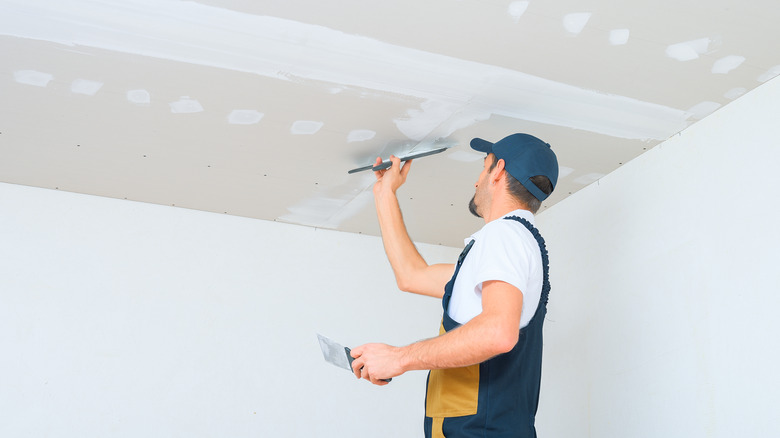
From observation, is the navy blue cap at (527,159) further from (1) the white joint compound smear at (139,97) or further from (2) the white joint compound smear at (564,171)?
(1) the white joint compound smear at (139,97)

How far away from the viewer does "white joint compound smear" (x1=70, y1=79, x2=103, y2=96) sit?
2.36 m

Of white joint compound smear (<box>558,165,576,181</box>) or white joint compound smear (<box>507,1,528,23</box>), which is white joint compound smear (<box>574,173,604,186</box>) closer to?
white joint compound smear (<box>558,165,576,181</box>)

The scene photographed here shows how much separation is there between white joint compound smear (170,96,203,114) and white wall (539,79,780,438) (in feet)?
5.72

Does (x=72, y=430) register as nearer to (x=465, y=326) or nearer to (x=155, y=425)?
(x=155, y=425)

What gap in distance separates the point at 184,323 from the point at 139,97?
1298 millimetres

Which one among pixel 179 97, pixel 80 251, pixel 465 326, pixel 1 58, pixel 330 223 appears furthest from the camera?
pixel 330 223

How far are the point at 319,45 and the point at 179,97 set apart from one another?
0.67 meters

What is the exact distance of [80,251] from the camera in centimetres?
325

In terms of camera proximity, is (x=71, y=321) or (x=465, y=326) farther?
(x=71, y=321)

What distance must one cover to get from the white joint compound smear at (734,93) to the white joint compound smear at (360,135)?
1.28 meters

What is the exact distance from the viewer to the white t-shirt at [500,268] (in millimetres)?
1668

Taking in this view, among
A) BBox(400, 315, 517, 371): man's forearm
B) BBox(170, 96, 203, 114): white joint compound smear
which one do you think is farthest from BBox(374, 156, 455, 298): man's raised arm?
BBox(170, 96, 203, 114): white joint compound smear

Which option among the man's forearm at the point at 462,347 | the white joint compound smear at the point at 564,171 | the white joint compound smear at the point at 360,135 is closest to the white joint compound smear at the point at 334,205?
the white joint compound smear at the point at 360,135

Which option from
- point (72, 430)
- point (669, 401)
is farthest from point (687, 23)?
point (72, 430)
